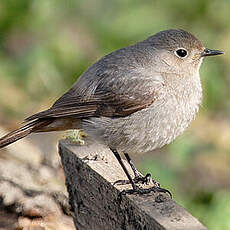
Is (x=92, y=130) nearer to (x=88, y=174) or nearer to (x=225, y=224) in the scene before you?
(x=88, y=174)

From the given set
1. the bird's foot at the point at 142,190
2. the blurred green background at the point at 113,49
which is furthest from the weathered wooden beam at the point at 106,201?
the blurred green background at the point at 113,49

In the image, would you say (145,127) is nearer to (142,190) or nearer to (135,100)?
(135,100)

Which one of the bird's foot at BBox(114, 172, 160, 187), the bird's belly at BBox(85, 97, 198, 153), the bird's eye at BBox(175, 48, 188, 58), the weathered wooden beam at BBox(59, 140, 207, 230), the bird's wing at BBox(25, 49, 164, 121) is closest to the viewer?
the weathered wooden beam at BBox(59, 140, 207, 230)

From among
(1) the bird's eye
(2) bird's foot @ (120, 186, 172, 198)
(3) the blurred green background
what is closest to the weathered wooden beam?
(2) bird's foot @ (120, 186, 172, 198)

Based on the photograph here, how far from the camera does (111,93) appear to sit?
508 cm

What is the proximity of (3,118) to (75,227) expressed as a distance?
9.24 ft

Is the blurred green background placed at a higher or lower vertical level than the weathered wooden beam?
higher

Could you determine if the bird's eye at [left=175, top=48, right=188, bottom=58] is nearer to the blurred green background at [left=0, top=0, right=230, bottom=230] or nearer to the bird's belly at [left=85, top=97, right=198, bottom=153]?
the bird's belly at [left=85, top=97, right=198, bottom=153]

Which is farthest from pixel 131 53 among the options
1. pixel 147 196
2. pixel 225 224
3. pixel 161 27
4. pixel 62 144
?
pixel 161 27

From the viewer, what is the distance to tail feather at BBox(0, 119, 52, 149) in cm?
507

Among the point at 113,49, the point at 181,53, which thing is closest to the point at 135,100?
the point at 181,53

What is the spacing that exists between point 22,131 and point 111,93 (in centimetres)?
68

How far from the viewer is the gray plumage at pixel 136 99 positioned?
4957mm

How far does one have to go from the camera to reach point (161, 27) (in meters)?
8.94
